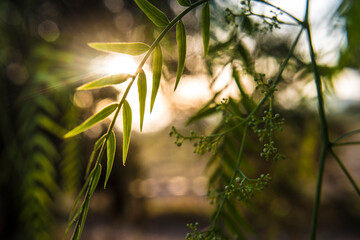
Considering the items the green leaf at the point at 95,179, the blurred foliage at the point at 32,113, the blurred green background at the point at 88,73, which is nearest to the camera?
the green leaf at the point at 95,179

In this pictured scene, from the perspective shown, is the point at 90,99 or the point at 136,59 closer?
the point at 136,59

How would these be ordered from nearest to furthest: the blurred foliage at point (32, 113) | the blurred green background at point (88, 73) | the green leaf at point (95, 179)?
the green leaf at point (95, 179)
the blurred green background at point (88, 73)
the blurred foliage at point (32, 113)

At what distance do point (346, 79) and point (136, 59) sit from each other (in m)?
0.39

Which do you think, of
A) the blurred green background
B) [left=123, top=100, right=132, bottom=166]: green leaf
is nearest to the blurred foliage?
the blurred green background

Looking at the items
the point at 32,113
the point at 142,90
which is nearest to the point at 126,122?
the point at 142,90

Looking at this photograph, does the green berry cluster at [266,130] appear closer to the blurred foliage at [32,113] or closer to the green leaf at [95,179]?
the green leaf at [95,179]

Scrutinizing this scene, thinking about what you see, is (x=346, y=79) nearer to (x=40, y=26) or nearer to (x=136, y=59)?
(x=136, y=59)

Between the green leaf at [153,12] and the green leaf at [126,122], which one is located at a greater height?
the green leaf at [153,12]

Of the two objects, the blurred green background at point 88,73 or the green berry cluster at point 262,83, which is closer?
the green berry cluster at point 262,83

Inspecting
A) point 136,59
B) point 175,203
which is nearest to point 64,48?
point 136,59

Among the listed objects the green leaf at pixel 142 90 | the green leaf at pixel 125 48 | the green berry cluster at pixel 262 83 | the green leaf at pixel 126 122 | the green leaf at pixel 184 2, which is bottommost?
the green leaf at pixel 126 122

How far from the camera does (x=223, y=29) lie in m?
0.42

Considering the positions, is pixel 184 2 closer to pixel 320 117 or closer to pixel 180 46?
pixel 180 46

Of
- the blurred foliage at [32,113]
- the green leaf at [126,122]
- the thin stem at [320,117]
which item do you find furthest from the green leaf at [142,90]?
the blurred foliage at [32,113]
